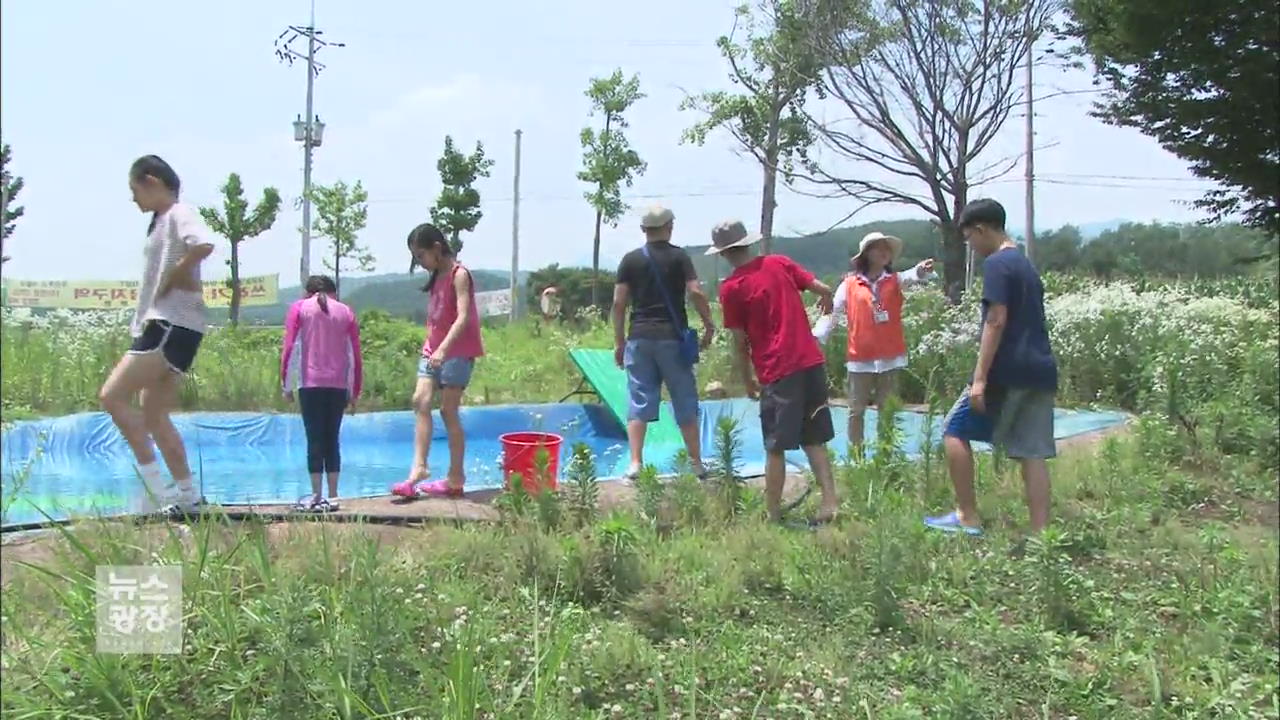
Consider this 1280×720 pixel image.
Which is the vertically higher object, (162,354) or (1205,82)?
(1205,82)

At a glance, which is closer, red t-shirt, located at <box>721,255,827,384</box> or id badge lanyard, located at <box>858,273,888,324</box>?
red t-shirt, located at <box>721,255,827,384</box>

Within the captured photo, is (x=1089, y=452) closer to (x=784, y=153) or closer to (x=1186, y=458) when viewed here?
(x=1186, y=458)

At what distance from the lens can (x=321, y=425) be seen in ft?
14.8

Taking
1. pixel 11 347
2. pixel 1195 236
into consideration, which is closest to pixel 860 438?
pixel 11 347

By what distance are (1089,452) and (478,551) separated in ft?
12.7

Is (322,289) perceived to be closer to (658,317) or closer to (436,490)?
(436,490)

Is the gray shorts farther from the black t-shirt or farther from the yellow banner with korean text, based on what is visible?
the yellow banner with korean text

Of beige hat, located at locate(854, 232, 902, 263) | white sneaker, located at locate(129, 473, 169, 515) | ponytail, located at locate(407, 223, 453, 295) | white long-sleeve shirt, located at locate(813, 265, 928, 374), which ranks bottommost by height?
white sneaker, located at locate(129, 473, 169, 515)

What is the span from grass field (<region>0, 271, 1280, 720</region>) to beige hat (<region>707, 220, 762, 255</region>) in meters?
0.92

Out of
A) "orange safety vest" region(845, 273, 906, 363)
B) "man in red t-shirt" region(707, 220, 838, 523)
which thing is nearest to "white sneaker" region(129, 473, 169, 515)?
"man in red t-shirt" region(707, 220, 838, 523)

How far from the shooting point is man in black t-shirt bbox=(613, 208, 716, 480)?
4.97m

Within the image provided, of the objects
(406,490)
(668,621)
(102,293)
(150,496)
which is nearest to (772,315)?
(668,621)

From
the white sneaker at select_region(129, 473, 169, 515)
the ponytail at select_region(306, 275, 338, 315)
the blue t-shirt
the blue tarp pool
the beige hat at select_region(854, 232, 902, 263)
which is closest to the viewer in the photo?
the blue tarp pool

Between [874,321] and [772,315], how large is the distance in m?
1.51
